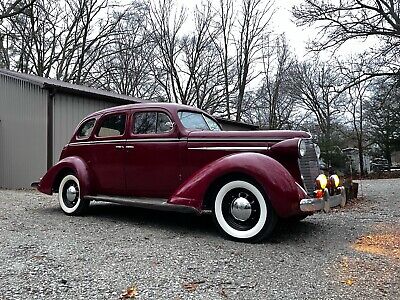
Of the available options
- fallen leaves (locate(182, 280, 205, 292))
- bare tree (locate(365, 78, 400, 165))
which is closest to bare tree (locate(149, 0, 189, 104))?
bare tree (locate(365, 78, 400, 165))

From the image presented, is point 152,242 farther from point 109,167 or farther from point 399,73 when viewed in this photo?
point 399,73

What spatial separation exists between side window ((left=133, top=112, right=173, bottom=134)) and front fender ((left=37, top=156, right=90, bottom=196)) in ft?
3.67

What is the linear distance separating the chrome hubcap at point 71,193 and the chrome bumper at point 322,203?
3676mm

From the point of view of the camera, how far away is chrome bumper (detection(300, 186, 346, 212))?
15.1 ft

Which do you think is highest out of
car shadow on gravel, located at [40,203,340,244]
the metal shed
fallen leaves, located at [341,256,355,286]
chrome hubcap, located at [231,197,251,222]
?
the metal shed

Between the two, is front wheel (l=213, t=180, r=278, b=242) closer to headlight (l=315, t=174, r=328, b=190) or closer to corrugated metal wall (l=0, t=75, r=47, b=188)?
headlight (l=315, t=174, r=328, b=190)

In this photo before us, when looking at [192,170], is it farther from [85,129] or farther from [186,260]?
[85,129]

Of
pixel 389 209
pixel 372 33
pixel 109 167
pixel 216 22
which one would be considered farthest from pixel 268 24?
pixel 109 167

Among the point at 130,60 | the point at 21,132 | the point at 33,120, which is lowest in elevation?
the point at 21,132

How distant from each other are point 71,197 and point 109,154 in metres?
1.05

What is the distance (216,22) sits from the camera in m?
30.4

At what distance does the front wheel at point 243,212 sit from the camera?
15.4 ft

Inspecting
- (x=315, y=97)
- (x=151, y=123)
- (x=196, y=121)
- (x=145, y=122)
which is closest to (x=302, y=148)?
(x=196, y=121)

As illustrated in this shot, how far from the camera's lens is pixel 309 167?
5.12 m
